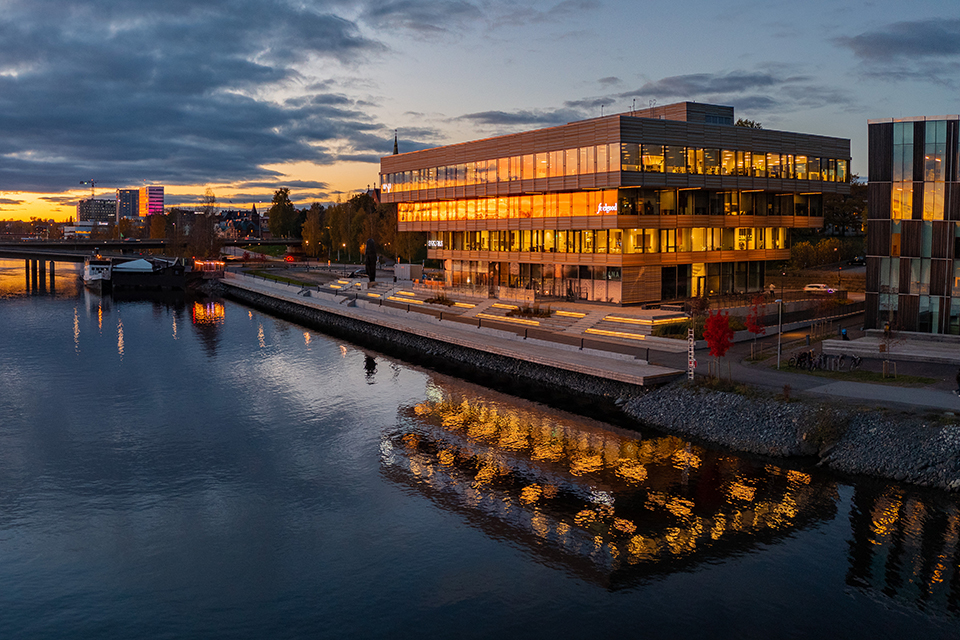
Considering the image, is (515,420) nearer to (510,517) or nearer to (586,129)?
(510,517)

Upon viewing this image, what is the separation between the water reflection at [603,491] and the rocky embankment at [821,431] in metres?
2.12

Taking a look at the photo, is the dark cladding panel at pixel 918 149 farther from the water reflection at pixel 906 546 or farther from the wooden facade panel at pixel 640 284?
the water reflection at pixel 906 546

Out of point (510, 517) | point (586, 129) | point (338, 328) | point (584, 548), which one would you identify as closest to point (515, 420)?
point (510, 517)

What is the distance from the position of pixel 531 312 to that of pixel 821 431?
1546 inches

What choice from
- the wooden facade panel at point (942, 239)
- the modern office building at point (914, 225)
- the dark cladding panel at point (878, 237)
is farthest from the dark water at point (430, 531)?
the wooden facade panel at point (942, 239)

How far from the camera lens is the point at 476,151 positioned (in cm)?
9550

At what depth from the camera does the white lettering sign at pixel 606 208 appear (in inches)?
3031

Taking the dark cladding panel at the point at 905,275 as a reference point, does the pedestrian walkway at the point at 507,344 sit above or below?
below

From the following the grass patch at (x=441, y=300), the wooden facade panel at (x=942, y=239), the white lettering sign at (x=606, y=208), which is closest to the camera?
the wooden facade panel at (x=942, y=239)

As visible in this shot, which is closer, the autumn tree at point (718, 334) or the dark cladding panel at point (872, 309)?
the autumn tree at point (718, 334)

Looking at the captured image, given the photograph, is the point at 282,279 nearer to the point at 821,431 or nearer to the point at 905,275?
the point at 905,275

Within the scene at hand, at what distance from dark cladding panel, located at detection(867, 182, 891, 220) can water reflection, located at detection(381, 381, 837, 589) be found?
2919cm

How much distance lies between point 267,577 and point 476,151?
75.1 m

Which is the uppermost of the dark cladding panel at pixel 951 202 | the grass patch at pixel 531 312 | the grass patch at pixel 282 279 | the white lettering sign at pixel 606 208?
the white lettering sign at pixel 606 208
